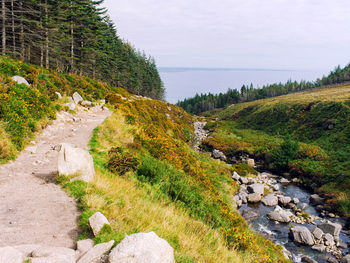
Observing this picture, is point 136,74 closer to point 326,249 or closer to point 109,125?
point 109,125

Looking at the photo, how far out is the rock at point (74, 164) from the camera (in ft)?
20.2

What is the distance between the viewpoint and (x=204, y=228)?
5988mm

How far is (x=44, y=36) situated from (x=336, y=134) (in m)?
49.2

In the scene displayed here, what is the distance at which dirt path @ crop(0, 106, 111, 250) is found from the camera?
13.0 feet

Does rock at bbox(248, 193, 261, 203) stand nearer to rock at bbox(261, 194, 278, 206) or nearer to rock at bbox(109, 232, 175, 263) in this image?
rock at bbox(261, 194, 278, 206)

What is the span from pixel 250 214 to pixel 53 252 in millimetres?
14287

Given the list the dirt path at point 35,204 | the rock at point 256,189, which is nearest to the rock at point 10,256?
the dirt path at point 35,204

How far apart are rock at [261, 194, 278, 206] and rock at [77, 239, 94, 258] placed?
54.1 ft

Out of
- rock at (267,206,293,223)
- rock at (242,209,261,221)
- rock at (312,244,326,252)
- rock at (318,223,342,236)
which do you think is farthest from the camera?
rock at (267,206,293,223)

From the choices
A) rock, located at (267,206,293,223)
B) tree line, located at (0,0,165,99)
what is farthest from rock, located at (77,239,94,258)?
tree line, located at (0,0,165,99)

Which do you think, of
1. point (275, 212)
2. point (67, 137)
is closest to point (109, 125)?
point (67, 137)

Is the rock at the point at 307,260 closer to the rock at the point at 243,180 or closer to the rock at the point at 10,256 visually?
the rock at the point at 243,180

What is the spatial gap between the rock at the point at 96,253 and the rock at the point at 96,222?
20.4 inches

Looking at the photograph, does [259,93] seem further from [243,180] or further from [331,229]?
[331,229]
